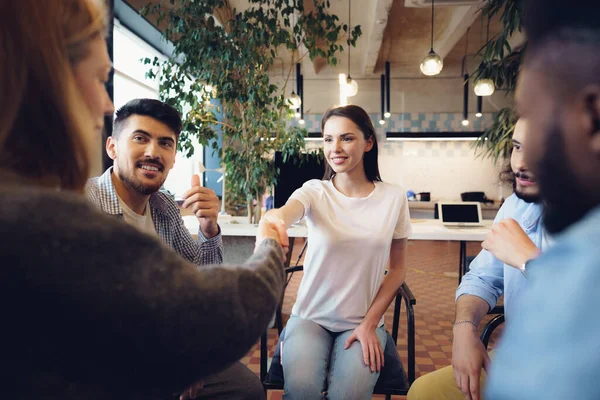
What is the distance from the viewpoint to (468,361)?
1323 mm

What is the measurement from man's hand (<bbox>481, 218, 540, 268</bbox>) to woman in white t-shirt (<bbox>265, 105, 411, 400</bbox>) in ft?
Answer: 1.70

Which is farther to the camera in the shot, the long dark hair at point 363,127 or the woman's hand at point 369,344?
the long dark hair at point 363,127

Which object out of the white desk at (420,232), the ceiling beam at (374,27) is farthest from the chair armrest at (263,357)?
the ceiling beam at (374,27)

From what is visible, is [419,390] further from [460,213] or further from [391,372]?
[460,213]

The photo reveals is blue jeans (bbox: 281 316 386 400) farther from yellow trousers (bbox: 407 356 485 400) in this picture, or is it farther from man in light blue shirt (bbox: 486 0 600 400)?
man in light blue shirt (bbox: 486 0 600 400)

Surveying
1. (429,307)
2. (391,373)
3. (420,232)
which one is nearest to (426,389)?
(391,373)

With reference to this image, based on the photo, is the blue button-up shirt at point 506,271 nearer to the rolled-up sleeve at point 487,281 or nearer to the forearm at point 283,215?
the rolled-up sleeve at point 487,281

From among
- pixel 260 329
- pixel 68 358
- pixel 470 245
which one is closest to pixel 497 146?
pixel 260 329

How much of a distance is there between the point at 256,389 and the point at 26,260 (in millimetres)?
1252

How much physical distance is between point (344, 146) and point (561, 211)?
143cm

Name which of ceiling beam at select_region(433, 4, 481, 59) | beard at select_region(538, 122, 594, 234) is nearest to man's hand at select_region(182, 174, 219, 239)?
beard at select_region(538, 122, 594, 234)

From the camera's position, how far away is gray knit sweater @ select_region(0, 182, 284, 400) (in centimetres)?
48

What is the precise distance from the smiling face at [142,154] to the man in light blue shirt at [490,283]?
1.39 m

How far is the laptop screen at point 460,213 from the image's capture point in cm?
388
